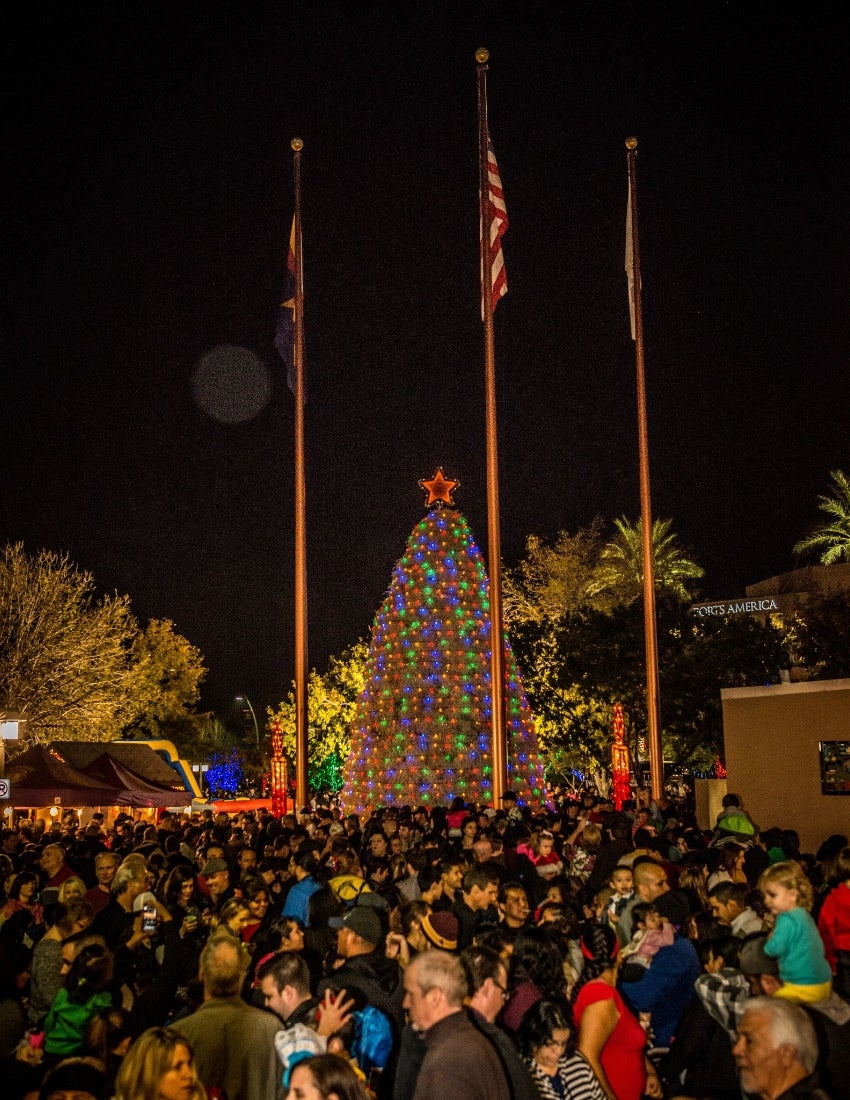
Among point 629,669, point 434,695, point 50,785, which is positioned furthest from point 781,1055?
point 629,669

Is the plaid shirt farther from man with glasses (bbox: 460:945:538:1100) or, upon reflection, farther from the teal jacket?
the teal jacket

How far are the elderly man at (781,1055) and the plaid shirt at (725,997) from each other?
0.98 m

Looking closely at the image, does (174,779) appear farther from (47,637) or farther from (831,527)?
(831,527)

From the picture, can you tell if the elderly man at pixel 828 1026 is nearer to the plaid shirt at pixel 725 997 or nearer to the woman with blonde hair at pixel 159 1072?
the plaid shirt at pixel 725 997

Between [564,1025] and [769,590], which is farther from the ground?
[769,590]

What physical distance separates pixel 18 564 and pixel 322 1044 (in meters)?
40.1

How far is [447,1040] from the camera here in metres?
4.11

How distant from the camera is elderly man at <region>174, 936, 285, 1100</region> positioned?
4770 millimetres

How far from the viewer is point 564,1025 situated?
4848mm

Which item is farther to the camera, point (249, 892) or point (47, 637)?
point (47, 637)

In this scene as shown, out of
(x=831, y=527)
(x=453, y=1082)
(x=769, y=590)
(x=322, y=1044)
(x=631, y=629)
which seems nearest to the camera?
(x=453, y=1082)

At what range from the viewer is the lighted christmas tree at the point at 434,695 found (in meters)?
26.0

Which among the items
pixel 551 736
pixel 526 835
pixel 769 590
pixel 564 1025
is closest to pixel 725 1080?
pixel 564 1025

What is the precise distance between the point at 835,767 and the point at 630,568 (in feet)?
99.1
